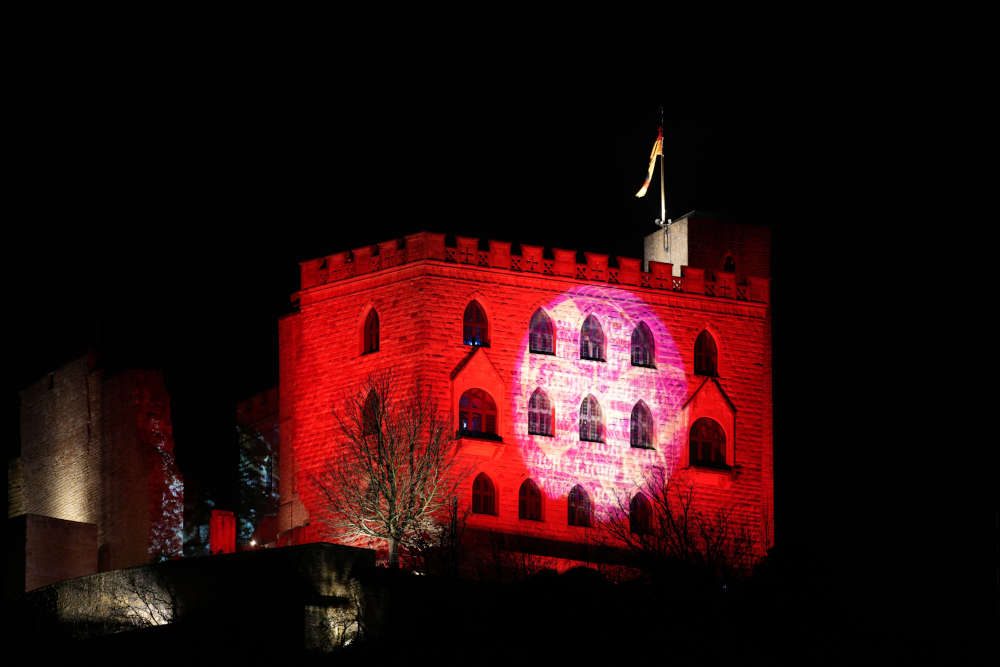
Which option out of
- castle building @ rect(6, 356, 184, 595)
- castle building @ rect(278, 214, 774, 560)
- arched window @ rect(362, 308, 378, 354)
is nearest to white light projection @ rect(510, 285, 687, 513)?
castle building @ rect(278, 214, 774, 560)

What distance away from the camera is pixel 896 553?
6988cm

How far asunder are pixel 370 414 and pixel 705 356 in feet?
32.6

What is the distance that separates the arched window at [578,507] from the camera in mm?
66750

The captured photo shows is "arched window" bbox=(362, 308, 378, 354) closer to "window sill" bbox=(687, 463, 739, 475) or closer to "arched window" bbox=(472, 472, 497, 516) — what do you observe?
"arched window" bbox=(472, 472, 497, 516)

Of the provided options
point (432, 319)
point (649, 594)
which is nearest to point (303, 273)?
point (432, 319)

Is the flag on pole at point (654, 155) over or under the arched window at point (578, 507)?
over

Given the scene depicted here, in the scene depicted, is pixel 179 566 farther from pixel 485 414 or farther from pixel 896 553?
pixel 896 553

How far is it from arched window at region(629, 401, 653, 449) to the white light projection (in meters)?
0.13

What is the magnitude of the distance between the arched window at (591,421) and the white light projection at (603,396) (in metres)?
0.15

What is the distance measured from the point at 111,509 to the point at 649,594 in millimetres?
18094

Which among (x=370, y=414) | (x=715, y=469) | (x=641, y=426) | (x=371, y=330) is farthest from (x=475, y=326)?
(x=715, y=469)

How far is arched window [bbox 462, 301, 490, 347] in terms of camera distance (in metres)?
66.5

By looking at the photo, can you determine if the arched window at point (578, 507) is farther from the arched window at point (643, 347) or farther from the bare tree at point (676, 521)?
the arched window at point (643, 347)

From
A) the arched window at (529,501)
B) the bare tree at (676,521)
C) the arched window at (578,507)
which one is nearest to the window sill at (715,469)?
the bare tree at (676,521)
